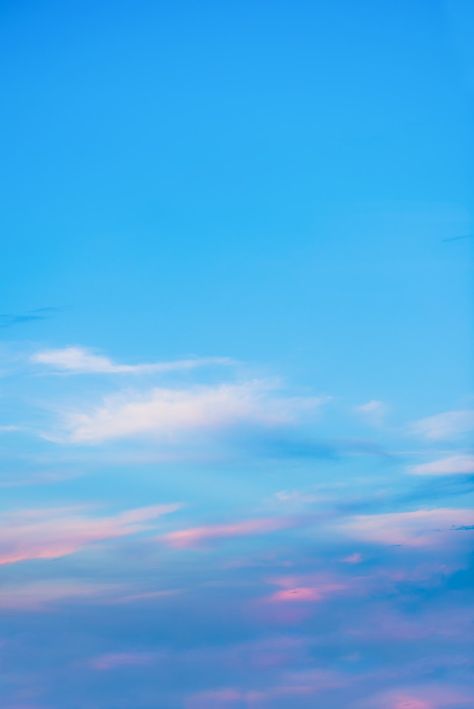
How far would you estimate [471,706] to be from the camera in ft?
8.41

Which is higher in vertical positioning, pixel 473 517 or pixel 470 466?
pixel 470 466

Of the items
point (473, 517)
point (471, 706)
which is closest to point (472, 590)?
point (473, 517)

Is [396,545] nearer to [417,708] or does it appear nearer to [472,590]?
[472,590]

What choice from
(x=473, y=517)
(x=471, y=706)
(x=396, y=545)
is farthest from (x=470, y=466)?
(x=471, y=706)

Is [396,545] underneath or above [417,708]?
above

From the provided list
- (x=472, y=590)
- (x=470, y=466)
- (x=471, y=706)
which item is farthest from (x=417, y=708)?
(x=470, y=466)

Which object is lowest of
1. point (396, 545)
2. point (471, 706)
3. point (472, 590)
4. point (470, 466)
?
point (471, 706)

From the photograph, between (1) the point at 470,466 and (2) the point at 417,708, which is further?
(1) the point at 470,466

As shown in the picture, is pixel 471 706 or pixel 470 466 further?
pixel 470 466

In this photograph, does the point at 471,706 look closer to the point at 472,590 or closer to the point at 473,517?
the point at 472,590

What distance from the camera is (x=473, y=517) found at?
2691 mm

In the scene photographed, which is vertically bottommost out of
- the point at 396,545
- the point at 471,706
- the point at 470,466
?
the point at 471,706

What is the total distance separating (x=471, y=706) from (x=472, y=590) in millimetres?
654

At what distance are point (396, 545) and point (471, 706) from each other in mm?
997
